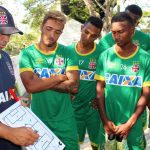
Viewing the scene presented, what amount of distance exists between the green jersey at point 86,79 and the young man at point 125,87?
1.11m

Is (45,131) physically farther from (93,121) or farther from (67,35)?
(67,35)

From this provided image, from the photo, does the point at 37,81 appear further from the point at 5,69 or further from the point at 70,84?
the point at 5,69

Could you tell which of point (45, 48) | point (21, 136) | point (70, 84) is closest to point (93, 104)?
point (70, 84)

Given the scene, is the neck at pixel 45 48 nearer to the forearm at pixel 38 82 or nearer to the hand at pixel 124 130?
the forearm at pixel 38 82

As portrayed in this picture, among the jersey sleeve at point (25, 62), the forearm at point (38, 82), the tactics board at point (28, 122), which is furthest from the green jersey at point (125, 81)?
the tactics board at point (28, 122)

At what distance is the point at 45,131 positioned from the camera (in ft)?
11.5

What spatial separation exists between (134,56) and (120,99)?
1.68 feet

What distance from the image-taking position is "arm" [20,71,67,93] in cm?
429

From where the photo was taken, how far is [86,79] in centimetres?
566

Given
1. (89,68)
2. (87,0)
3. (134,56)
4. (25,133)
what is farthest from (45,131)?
(87,0)

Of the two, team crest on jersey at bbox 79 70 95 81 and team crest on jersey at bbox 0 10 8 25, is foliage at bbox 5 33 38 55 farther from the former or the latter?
team crest on jersey at bbox 0 10 8 25

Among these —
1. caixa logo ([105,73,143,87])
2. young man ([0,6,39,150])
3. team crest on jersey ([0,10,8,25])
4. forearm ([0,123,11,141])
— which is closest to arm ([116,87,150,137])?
caixa logo ([105,73,143,87])

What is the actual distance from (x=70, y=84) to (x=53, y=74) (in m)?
0.23

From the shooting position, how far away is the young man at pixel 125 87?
14.6 ft
